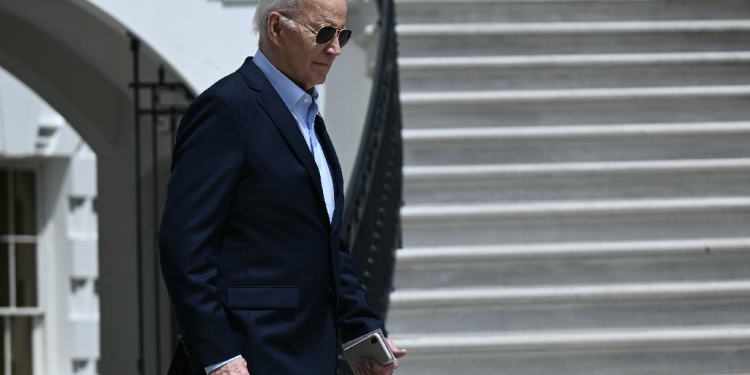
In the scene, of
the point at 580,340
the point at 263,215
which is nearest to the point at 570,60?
the point at 580,340

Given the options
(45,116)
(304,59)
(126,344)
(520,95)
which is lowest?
(126,344)

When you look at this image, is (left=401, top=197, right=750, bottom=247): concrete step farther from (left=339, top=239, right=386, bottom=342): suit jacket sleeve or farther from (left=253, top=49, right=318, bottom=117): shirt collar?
(left=253, top=49, right=318, bottom=117): shirt collar

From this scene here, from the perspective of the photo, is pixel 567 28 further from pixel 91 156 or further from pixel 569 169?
pixel 91 156

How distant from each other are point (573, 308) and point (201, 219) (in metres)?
3.30

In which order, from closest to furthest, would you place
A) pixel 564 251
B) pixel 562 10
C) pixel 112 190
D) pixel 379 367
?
pixel 379 367
pixel 564 251
pixel 562 10
pixel 112 190

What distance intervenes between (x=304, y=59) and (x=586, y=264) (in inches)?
129

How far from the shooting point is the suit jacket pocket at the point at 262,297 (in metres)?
2.19

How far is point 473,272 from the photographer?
211 inches

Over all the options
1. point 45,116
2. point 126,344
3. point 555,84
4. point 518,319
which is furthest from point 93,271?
point 518,319

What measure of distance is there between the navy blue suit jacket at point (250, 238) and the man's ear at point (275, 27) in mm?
77

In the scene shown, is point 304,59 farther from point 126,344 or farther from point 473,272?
point 126,344

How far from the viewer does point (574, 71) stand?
6594 millimetres

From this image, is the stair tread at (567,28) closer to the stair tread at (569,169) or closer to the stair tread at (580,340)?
the stair tread at (569,169)

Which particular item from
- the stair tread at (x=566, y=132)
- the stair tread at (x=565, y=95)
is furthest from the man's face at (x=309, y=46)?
the stair tread at (x=565, y=95)
